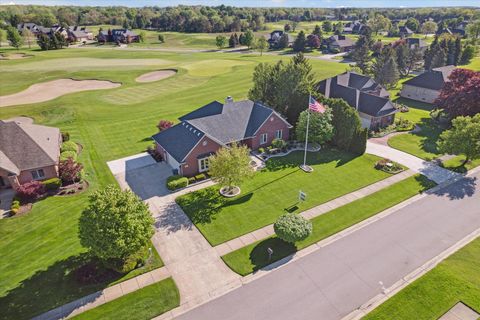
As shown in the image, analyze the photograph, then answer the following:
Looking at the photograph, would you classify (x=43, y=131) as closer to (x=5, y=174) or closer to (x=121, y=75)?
(x=5, y=174)

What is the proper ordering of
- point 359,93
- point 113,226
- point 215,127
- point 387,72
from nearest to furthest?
1. point 113,226
2. point 215,127
3. point 359,93
4. point 387,72

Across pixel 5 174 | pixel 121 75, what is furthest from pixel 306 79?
pixel 121 75

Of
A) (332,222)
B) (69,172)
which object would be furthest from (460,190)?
(69,172)

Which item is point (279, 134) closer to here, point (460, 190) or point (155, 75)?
point (460, 190)

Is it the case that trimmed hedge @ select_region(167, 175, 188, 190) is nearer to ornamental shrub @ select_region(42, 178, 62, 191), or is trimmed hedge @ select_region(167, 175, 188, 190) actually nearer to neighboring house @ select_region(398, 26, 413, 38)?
ornamental shrub @ select_region(42, 178, 62, 191)

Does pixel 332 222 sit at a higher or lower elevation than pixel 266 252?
lower
